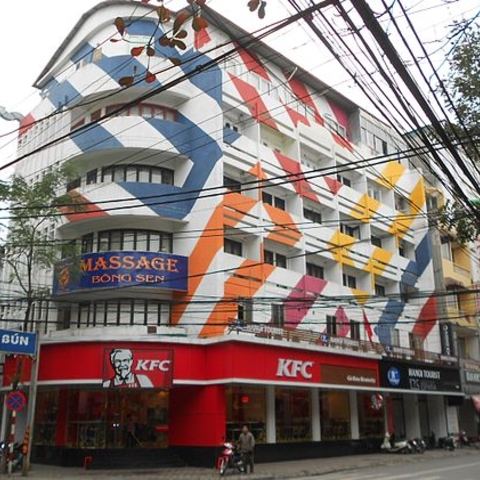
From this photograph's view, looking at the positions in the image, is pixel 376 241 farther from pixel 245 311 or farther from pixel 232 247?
pixel 245 311

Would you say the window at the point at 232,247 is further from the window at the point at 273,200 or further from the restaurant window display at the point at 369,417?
the restaurant window display at the point at 369,417

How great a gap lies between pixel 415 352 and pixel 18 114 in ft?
79.6

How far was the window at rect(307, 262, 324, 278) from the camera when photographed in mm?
30819

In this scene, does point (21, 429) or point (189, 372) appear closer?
point (189, 372)

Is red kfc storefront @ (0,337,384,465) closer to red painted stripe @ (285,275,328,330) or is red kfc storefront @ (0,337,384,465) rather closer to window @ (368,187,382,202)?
red painted stripe @ (285,275,328,330)

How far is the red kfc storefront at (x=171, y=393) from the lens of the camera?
21.1m

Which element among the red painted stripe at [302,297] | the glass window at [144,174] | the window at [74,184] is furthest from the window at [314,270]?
the window at [74,184]

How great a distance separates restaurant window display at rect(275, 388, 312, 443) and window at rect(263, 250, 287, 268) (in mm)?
6110

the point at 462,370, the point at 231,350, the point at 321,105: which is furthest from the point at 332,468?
the point at 321,105

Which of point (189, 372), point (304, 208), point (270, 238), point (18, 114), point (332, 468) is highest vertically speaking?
point (18, 114)

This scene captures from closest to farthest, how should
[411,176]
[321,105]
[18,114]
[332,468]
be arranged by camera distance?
[332,468], [18,114], [321,105], [411,176]

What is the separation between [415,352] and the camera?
104 feet

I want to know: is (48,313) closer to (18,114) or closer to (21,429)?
(21,429)

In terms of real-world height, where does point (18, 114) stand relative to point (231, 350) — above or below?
above
